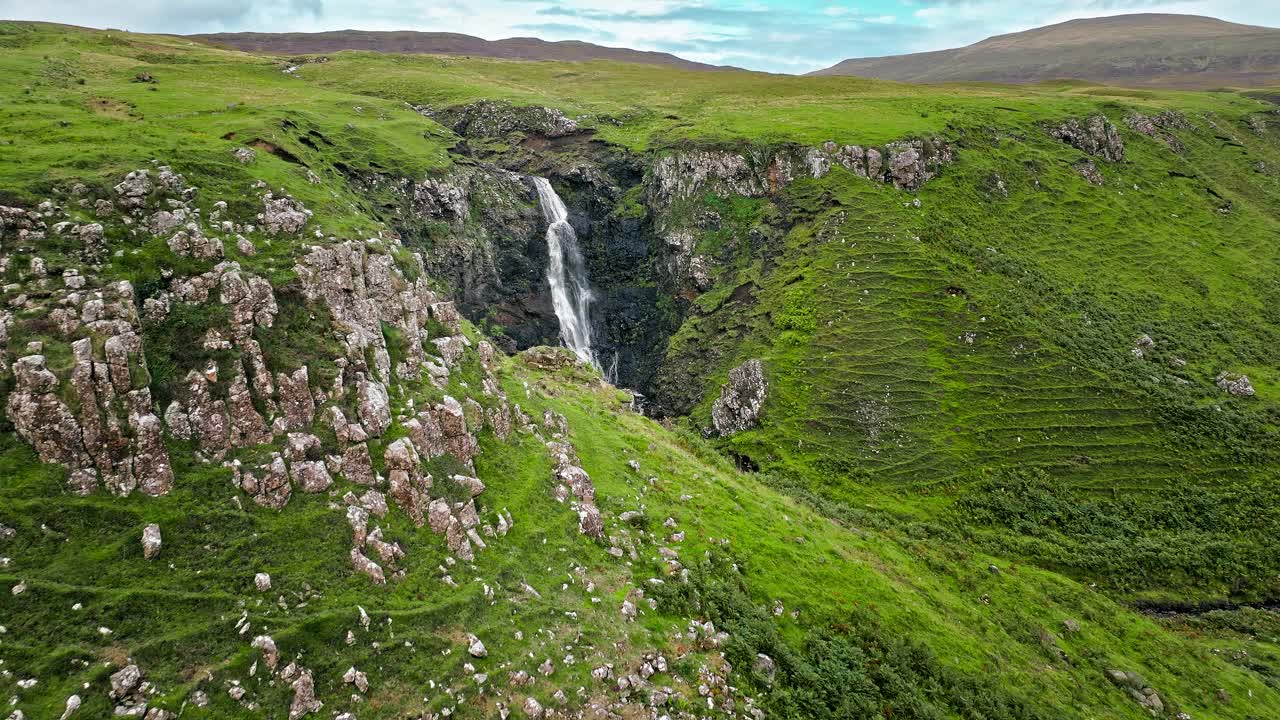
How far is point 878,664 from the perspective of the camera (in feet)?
77.9

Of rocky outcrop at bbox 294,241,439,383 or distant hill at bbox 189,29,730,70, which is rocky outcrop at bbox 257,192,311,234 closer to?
rocky outcrop at bbox 294,241,439,383

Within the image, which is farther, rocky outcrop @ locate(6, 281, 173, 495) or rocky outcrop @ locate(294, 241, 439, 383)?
rocky outcrop @ locate(294, 241, 439, 383)

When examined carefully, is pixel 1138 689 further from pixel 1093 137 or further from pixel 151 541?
pixel 1093 137

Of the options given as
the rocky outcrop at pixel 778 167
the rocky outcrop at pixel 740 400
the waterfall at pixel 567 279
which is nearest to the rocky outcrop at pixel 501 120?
the waterfall at pixel 567 279

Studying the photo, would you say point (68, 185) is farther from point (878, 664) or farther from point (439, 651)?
point (878, 664)

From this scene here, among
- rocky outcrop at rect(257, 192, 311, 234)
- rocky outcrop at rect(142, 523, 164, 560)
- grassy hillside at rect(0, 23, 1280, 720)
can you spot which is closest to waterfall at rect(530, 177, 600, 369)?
grassy hillside at rect(0, 23, 1280, 720)

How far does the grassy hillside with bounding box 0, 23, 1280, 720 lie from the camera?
1603 cm

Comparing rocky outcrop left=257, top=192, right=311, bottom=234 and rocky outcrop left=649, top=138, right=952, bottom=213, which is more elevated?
rocky outcrop left=649, top=138, right=952, bottom=213

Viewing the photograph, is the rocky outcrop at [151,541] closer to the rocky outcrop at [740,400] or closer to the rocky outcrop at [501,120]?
the rocky outcrop at [740,400]

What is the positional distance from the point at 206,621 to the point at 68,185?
16.8m

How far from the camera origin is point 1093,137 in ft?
266

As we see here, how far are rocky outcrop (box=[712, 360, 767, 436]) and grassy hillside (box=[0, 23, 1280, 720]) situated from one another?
5.55 ft

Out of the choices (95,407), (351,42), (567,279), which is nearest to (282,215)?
(95,407)

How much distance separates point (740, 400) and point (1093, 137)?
2691 inches
